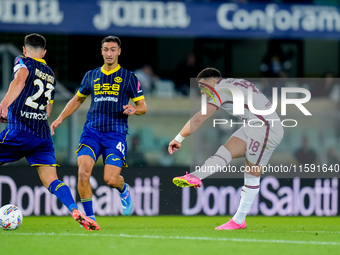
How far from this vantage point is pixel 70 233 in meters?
8.02

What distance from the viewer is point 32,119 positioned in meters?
8.28

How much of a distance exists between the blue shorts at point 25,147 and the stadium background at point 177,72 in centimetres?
399

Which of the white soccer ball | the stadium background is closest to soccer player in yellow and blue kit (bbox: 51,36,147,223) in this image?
the white soccer ball

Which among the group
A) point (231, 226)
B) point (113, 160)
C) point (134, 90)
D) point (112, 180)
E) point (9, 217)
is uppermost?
point (134, 90)

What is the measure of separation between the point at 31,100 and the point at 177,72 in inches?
318

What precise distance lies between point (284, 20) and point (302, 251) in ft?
29.5

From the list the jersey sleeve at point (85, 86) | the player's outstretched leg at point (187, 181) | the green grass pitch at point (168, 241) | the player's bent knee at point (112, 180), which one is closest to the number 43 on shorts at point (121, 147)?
the player's bent knee at point (112, 180)

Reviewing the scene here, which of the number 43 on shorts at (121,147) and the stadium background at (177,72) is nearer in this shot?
the number 43 on shorts at (121,147)

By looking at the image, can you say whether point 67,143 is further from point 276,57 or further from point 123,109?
point 276,57

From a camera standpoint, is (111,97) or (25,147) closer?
(25,147)

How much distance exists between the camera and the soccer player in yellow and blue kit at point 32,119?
8195mm

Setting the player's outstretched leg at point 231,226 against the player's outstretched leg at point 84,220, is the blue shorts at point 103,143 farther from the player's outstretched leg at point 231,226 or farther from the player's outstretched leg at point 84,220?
the player's outstretched leg at point 231,226

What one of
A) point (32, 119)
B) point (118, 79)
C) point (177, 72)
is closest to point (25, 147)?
point (32, 119)

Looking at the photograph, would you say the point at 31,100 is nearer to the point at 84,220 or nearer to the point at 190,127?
the point at 84,220
